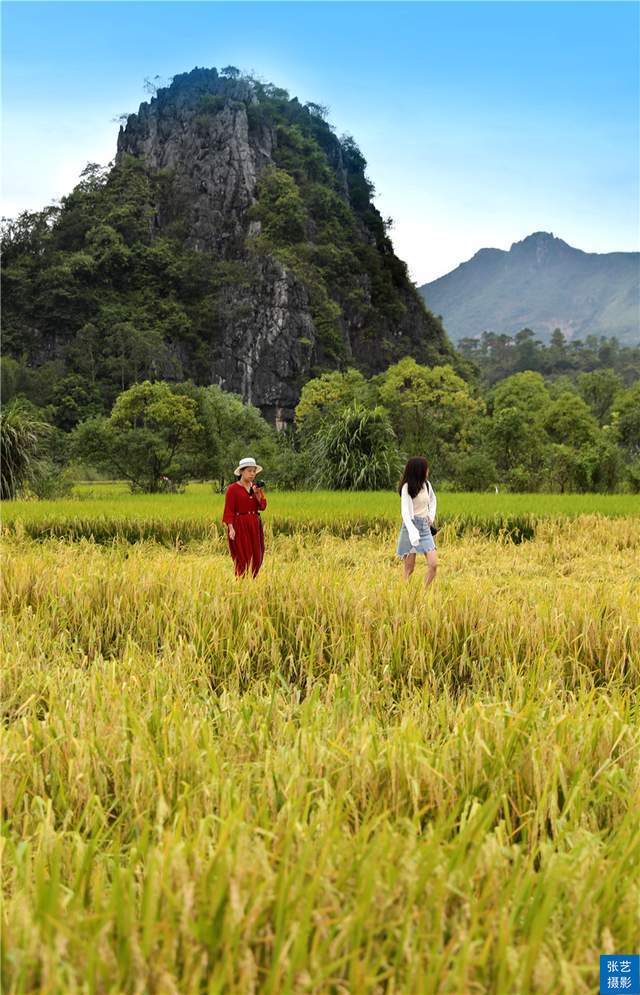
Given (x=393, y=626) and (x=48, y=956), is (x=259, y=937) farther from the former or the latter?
(x=393, y=626)

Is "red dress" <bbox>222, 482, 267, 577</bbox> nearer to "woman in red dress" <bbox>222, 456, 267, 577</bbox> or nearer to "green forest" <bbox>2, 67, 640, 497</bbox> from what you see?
"woman in red dress" <bbox>222, 456, 267, 577</bbox>

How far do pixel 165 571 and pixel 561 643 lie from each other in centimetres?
302

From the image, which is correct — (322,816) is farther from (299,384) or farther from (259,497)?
(299,384)

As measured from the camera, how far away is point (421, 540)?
6941 mm

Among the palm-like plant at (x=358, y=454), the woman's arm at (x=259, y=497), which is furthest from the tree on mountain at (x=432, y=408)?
the woman's arm at (x=259, y=497)

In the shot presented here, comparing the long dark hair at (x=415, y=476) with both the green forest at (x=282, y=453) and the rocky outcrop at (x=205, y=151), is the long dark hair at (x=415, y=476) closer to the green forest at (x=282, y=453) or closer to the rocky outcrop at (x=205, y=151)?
the green forest at (x=282, y=453)

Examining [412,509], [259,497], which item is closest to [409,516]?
[412,509]

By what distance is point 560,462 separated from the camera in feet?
68.4

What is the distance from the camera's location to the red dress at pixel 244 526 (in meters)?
6.80

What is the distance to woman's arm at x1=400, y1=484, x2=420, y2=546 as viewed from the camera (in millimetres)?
6746

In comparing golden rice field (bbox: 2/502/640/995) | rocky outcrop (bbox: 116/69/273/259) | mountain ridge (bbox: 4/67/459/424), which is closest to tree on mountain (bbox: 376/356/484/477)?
golden rice field (bbox: 2/502/640/995)

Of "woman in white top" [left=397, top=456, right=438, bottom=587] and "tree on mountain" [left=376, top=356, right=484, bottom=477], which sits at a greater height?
"tree on mountain" [left=376, top=356, right=484, bottom=477]

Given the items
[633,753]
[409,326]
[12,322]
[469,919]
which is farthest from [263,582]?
[409,326]

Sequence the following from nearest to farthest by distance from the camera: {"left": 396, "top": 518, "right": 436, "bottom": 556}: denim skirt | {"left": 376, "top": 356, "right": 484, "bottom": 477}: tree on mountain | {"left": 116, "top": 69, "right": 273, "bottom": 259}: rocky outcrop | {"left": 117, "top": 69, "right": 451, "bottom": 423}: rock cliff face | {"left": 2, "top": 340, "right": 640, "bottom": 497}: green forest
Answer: {"left": 396, "top": 518, "right": 436, "bottom": 556}: denim skirt < {"left": 2, "top": 340, "right": 640, "bottom": 497}: green forest < {"left": 376, "top": 356, "right": 484, "bottom": 477}: tree on mountain < {"left": 117, "top": 69, "right": 451, "bottom": 423}: rock cliff face < {"left": 116, "top": 69, "right": 273, "bottom": 259}: rocky outcrop
